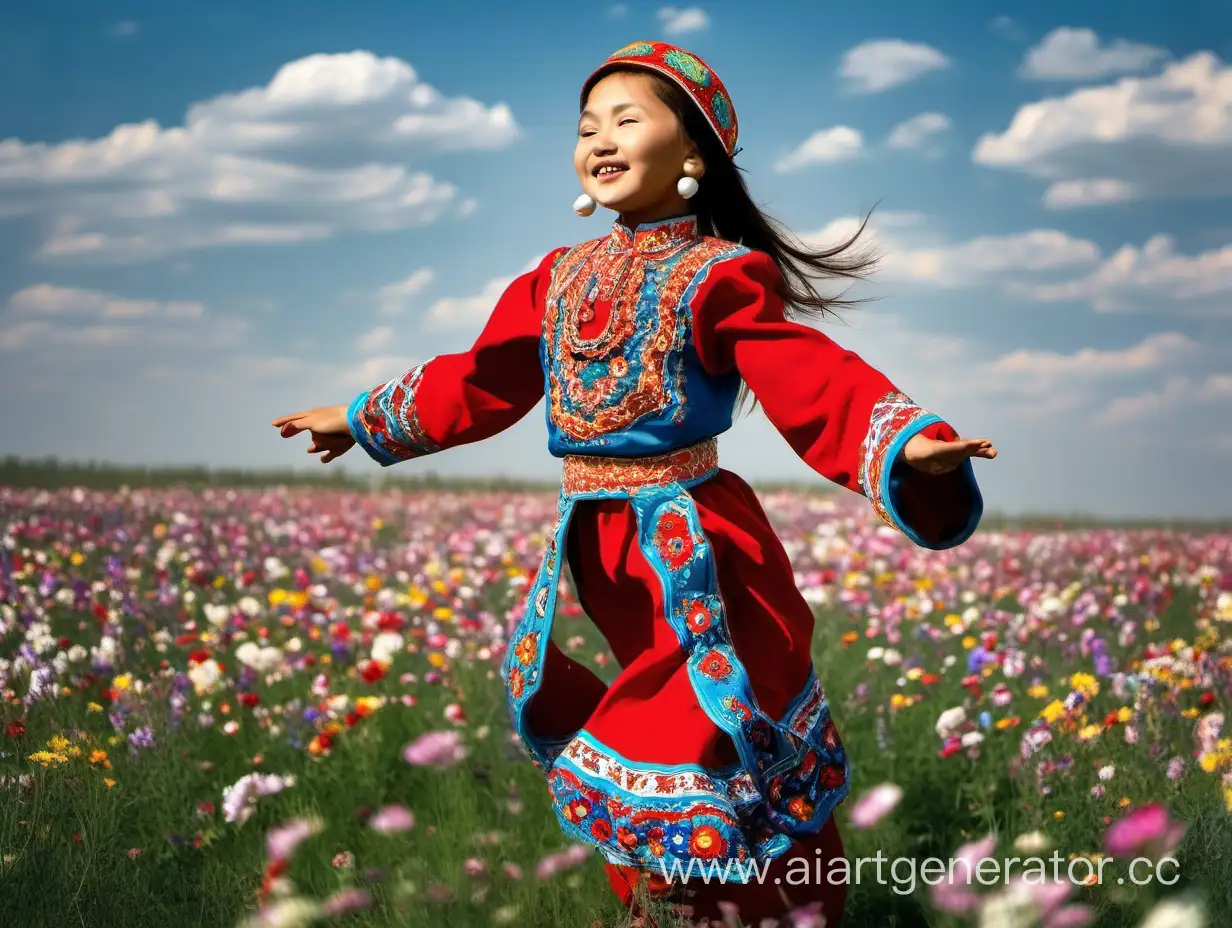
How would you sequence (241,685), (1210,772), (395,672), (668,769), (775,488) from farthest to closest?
(775,488) < (395,672) < (241,685) < (1210,772) < (668,769)

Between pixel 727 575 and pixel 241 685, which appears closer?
pixel 727 575

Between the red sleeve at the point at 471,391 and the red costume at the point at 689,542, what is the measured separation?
4 cm

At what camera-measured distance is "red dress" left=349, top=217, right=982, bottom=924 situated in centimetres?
309

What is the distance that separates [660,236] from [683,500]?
0.74 meters

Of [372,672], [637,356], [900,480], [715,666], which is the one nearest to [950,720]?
[715,666]

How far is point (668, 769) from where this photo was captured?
311cm

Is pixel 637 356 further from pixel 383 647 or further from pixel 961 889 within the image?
pixel 383 647

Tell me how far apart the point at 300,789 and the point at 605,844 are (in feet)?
5.41

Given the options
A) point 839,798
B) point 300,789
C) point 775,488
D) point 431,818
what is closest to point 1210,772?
point 839,798

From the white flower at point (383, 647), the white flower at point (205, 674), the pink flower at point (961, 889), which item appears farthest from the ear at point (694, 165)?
the white flower at point (205, 674)

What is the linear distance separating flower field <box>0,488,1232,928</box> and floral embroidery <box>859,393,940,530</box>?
30.4 inches

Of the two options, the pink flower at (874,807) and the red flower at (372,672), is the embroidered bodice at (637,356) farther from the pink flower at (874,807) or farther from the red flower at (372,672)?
the red flower at (372,672)

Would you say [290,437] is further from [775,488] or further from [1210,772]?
[775,488]

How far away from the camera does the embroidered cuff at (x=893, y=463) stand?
296cm
